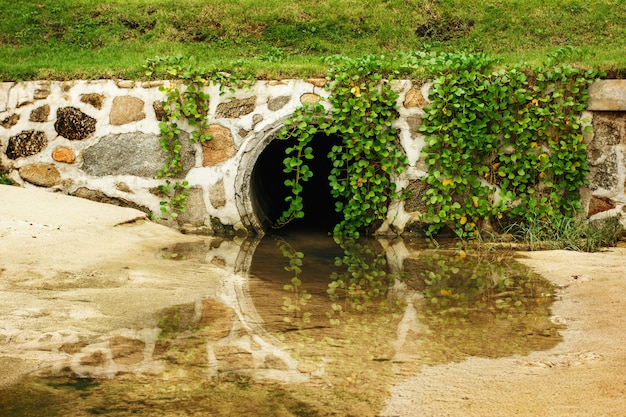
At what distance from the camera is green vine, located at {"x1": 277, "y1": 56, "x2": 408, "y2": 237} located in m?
6.38

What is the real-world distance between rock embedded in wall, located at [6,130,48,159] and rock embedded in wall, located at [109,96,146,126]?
0.74 meters

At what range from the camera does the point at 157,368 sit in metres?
2.74

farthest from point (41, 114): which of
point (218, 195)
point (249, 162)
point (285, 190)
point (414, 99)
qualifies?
point (414, 99)

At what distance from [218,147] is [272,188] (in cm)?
182

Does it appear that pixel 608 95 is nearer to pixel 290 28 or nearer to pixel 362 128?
pixel 362 128

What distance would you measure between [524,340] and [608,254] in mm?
2530

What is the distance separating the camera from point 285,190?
8766mm

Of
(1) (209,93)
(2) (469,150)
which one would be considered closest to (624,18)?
(2) (469,150)

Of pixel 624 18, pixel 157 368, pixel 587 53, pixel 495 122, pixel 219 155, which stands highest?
pixel 624 18

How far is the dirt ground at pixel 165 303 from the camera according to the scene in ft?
7.99

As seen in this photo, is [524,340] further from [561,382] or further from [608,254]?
[608,254]

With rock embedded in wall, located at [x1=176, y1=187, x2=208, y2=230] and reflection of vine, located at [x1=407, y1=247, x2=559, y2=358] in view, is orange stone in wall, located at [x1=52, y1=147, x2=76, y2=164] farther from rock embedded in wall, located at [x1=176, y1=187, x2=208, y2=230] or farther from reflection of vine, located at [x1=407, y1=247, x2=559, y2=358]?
reflection of vine, located at [x1=407, y1=247, x2=559, y2=358]

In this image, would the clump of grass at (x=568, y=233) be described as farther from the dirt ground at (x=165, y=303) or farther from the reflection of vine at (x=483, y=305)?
the reflection of vine at (x=483, y=305)

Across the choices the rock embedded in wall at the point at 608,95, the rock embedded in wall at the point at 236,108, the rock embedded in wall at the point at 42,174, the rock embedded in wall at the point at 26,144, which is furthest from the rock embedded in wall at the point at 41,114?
the rock embedded in wall at the point at 608,95
